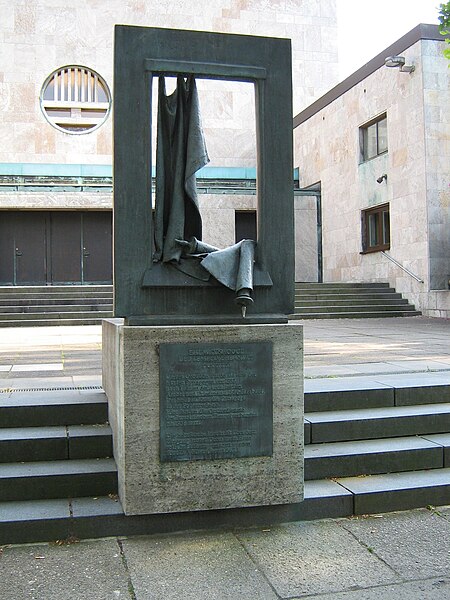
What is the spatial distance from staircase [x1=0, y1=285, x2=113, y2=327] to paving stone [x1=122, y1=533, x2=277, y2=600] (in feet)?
41.6

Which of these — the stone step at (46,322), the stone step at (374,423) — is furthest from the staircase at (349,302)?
the stone step at (374,423)

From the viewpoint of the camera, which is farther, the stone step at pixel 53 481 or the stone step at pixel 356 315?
the stone step at pixel 356 315

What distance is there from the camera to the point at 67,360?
8.73 metres

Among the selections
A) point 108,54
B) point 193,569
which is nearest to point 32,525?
point 193,569

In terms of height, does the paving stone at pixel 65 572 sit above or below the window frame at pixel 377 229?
below

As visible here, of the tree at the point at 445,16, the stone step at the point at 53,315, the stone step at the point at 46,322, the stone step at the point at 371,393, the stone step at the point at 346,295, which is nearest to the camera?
the stone step at the point at 371,393

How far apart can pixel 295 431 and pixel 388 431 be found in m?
→ 1.27

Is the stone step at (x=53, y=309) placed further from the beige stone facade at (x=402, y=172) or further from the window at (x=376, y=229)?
the window at (x=376, y=229)

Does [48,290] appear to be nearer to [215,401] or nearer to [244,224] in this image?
[244,224]

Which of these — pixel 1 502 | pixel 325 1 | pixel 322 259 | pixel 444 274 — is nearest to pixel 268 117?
pixel 1 502

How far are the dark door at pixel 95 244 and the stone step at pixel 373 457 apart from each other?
68.4ft

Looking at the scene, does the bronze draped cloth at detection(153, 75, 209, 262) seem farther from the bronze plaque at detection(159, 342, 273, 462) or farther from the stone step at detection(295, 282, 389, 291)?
the stone step at detection(295, 282, 389, 291)

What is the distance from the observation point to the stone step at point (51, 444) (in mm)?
4922

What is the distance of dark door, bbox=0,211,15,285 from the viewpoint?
24.7 m
